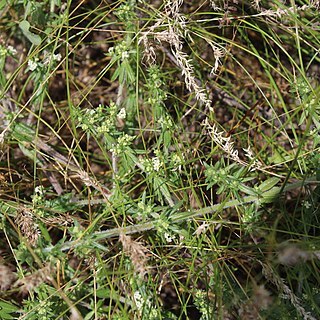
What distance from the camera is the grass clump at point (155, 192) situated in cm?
179

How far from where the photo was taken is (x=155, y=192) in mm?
1869

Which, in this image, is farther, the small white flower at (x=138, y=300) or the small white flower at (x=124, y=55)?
the small white flower at (x=124, y=55)

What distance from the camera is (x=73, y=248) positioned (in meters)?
1.86

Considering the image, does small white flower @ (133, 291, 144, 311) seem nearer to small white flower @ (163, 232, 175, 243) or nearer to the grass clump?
the grass clump

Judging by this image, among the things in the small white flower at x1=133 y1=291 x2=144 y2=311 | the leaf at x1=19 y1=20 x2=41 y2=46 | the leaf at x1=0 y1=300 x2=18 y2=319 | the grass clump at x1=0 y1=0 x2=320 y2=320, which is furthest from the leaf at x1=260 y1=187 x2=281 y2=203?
the leaf at x1=19 y1=20 x2=41 y2=46

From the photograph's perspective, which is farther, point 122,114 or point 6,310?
point 122,114

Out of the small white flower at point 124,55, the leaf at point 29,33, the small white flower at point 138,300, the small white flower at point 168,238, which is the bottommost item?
the small white flower at point 138,300

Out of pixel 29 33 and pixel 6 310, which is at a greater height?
pixel 29 33

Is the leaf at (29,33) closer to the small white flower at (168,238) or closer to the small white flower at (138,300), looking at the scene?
the small white flower at (168,238)

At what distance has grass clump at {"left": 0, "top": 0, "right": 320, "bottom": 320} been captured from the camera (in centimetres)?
179

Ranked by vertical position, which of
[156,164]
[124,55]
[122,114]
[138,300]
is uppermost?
[124,55]

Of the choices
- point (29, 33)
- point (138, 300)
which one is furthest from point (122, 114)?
point (138, 300)

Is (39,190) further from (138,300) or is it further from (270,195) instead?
(270,195)


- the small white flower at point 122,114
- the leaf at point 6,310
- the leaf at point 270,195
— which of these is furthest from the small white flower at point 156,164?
the leaf at point 6,310
